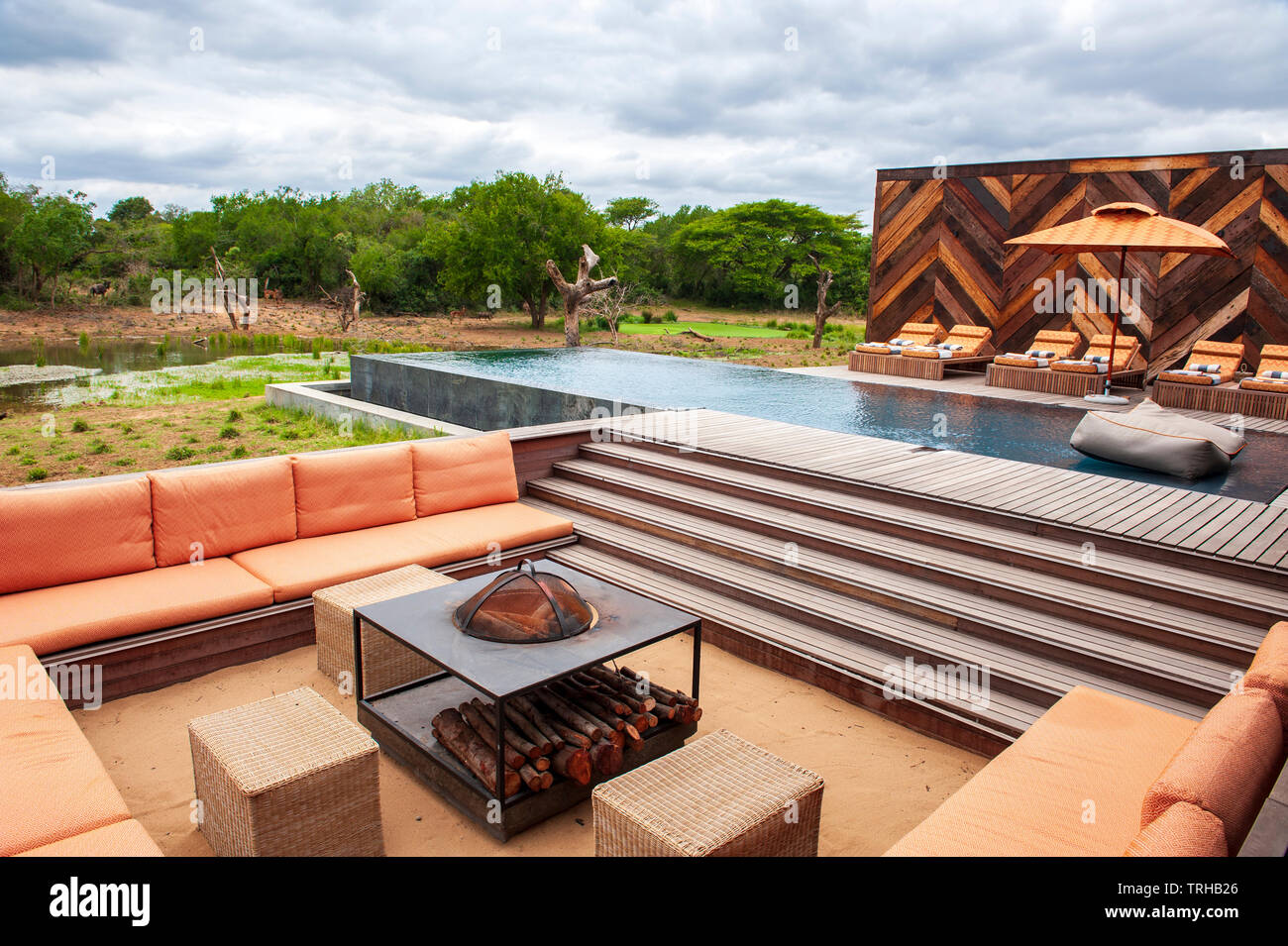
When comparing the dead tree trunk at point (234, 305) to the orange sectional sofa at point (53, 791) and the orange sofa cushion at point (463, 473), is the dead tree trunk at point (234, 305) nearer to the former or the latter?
the orange sofa cushion at point (463, 473)

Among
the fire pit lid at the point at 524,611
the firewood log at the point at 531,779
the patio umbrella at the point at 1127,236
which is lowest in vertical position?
the firewood log at the point at 531,779

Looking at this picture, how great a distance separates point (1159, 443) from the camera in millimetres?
5805

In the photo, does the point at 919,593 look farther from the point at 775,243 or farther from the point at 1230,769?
the point at 775,243

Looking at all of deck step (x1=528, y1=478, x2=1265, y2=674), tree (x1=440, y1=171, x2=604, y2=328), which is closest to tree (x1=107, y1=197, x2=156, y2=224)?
tree (x1=440, y1=171, x2=604, y2=328)

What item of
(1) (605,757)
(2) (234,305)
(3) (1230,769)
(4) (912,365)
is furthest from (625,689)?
(2) (234,305)

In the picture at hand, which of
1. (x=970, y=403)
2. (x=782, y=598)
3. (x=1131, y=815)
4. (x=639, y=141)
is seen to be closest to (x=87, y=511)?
(x=782, y=598)

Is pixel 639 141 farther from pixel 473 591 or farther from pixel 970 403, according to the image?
pixel 473 591

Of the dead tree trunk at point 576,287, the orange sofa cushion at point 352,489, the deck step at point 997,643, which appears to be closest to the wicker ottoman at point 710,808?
the deck step at point 997,643

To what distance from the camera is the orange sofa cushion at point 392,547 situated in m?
4.18

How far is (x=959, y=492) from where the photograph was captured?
479 centimetres

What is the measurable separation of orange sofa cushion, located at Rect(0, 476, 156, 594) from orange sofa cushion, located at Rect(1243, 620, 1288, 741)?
4.69m

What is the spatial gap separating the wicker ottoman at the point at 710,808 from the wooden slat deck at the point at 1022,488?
2.57 m

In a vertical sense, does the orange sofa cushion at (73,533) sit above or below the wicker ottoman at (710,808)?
above

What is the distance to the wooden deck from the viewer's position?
347 centimetres
